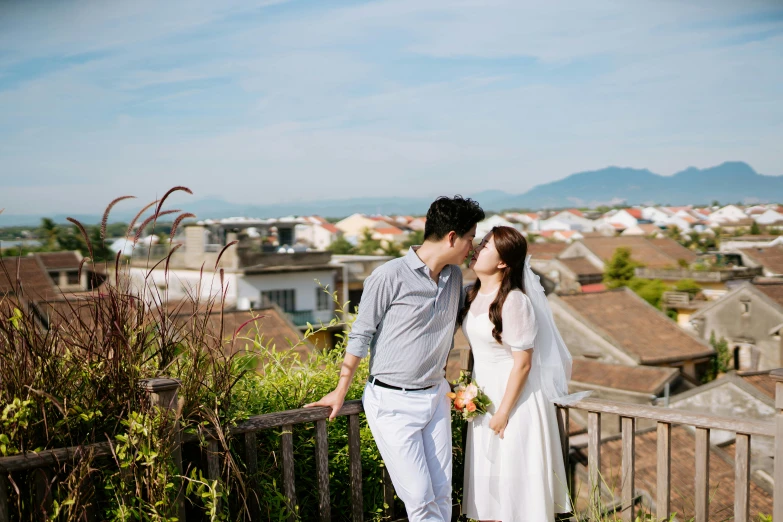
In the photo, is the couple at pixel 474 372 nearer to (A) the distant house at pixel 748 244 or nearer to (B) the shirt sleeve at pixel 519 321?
(B) the shirt sleeve at pixel 519 321

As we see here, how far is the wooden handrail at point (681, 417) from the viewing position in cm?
240

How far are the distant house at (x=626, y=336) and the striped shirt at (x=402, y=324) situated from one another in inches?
946

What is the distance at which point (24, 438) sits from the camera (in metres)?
2.04

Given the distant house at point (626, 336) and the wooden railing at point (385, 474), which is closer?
the wooden railing at point (385, 474)

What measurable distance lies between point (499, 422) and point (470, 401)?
0.13m

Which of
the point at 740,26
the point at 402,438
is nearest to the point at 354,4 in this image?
the point at 740,26

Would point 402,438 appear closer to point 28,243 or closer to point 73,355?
point 73,355

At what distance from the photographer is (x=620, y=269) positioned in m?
47.1

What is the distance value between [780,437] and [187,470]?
1.83 meters

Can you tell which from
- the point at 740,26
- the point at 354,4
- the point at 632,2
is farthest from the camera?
the point at 740,26

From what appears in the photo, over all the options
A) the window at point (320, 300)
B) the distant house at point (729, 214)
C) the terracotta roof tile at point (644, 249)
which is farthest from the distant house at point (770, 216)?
the window at point (320, 300)

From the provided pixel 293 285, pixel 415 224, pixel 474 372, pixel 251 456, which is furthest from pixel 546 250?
pixel 415 224

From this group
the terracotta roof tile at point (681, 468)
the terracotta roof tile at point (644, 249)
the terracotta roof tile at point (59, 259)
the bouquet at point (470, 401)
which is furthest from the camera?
the terracotta roof tile at point (644, 249)

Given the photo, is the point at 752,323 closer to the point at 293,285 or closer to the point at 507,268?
the point at 293,285
